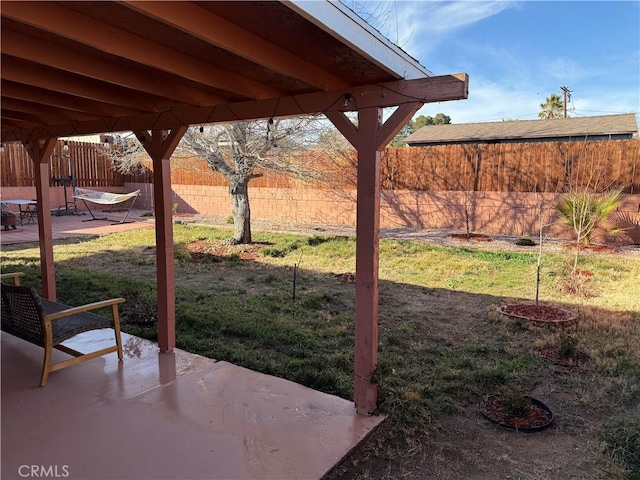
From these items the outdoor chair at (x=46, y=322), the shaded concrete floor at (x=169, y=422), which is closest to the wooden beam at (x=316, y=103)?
the outdoor chair at (x=46, y=322)

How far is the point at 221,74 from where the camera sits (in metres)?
2.55

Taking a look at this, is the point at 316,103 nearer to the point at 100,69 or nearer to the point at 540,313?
the point at 100,69

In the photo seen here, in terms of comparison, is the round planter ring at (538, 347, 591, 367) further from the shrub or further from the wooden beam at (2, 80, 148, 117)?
the shrub

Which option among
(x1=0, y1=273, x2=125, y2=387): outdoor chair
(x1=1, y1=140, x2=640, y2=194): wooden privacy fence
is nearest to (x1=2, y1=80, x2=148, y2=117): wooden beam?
(x1=0, y1=273, x2=125, y2=387): outdoor chair

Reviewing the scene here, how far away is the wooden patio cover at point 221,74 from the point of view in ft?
5.98

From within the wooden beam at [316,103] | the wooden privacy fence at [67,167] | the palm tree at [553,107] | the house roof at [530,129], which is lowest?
the wooden beam at [316,103]

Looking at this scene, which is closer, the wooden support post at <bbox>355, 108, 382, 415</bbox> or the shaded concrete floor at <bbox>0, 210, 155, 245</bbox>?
the wooden support post at <bbox>355, 108, 382, 415</bbox>

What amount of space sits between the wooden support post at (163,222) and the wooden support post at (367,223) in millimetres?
1503

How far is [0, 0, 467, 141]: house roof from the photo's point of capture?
1.79m

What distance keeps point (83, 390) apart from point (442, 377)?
2.52 metres

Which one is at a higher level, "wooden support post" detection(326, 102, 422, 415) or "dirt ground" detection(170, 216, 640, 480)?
"wooden support post" detection(326, 102, 422, 415)

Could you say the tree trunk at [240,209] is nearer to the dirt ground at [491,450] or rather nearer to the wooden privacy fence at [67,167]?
the dirt ground at [491,450]

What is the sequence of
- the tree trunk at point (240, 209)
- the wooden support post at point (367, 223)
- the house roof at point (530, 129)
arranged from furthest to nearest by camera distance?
the house roof at point (530, 129)
the tree trunk at point (240, 209)
the wooden support post at point (367, 223)

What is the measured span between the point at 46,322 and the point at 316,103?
224 centimetres
